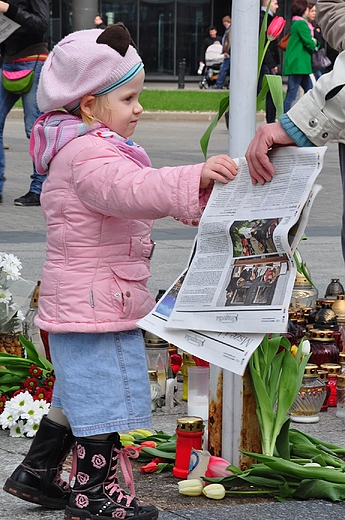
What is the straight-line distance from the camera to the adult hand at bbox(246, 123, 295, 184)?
8.65ft

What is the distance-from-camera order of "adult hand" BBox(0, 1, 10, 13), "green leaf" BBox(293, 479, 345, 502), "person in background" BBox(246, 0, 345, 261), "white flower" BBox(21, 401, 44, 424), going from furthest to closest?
"adult hand" BBox(0, 1, 10, 13), "white flower" BBox(21, 401, 44, 424), "green leaf" BBox(293, 479, 345, 502), "person in background" BBox(246, 0, 345, 261)

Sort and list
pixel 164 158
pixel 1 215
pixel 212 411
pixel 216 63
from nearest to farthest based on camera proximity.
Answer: pixel 212 411 < pixel 1 215 < pixel 164 158 < pixel 216 63

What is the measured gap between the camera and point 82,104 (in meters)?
2.88

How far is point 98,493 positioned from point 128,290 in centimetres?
57

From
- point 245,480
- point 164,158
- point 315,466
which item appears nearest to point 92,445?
point 245,480

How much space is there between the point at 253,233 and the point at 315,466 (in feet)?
2.84

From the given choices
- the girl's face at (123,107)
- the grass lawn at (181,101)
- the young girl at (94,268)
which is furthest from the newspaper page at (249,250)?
the grass lawn at (181,101)

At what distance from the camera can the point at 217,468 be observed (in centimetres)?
312

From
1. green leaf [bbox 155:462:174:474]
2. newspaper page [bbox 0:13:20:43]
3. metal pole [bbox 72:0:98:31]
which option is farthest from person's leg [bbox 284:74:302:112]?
green leaf [bbox 155:462:174:474]

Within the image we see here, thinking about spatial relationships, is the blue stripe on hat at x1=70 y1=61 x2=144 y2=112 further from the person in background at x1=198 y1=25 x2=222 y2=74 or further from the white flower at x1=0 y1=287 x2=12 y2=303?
the person in background at x1=198 y1=25 x2=222 y2=74

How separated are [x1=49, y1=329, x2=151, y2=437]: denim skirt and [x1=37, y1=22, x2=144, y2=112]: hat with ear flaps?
26.5 inches

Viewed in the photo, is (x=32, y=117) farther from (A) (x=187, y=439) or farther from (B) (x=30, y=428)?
(A) (x=187, y=439)

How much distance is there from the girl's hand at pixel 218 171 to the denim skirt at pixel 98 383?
0.51m

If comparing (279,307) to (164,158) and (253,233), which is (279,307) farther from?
(164,158)
